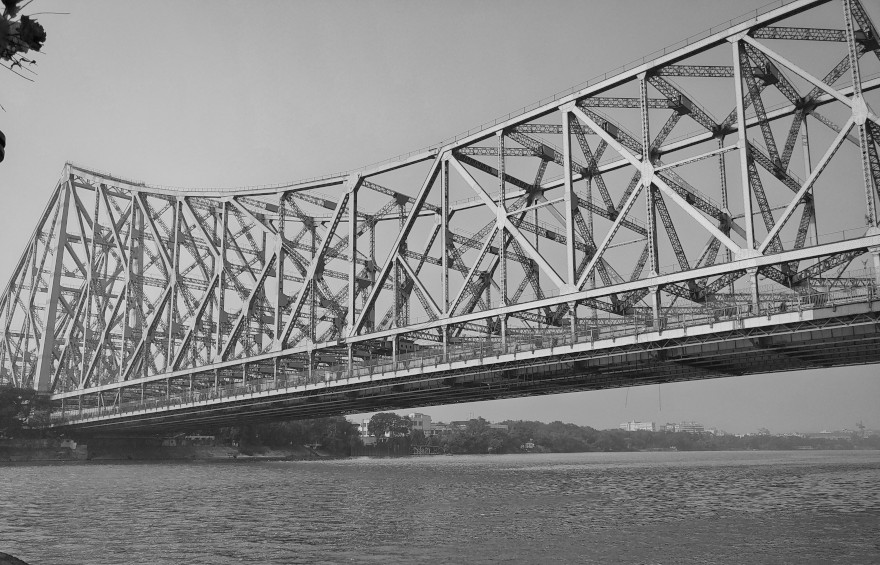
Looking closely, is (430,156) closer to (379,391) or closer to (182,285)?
(379,391)

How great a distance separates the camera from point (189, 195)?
95000 millimetres

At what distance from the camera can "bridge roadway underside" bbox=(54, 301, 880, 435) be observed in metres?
36.9

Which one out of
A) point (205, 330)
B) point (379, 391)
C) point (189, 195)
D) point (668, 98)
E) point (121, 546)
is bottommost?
point (121, 546)

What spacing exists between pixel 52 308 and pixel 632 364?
96.5 m

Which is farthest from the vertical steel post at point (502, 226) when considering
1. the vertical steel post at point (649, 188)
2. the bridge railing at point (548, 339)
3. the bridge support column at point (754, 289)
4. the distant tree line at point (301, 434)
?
the distant tree line at point (301, 434)

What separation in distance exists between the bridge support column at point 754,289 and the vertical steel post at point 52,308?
9919cm

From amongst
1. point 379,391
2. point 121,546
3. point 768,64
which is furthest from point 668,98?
point 121,546

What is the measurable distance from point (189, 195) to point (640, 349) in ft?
220

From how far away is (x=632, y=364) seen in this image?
45531 mm

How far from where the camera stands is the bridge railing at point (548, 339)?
120 feet

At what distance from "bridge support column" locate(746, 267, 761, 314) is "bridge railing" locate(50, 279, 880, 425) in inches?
7.6

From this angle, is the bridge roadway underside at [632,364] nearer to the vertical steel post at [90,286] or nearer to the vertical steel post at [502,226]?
the vertical steel post at [502,226]

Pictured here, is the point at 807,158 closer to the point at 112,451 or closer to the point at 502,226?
the point at 502,226

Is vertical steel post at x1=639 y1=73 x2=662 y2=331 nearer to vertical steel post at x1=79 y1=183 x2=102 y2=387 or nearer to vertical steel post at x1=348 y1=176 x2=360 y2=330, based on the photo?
vertical steel post at x1=348 y1=176 x2=360 y2=330
